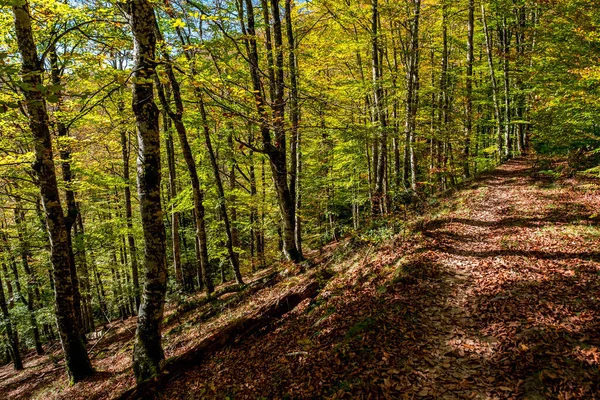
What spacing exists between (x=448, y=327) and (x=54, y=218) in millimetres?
8918

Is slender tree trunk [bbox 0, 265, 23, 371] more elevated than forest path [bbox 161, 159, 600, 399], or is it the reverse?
forest path [bbox 161, 159, 600, 399]

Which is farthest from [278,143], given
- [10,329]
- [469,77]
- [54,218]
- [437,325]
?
[10,329]

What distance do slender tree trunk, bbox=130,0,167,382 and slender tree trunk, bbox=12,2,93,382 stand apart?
3.58 metres

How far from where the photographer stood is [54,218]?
296 inches

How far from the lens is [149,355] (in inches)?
224

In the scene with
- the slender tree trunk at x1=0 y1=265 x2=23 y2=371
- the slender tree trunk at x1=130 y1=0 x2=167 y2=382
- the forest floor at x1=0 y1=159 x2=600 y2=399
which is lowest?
the slender tree trunk at x1=0 y1=265 x2=23 y2=371

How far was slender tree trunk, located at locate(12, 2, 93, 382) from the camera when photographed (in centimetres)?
681

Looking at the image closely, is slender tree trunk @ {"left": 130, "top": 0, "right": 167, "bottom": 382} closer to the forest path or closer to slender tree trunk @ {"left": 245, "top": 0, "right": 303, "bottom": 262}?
the forest path

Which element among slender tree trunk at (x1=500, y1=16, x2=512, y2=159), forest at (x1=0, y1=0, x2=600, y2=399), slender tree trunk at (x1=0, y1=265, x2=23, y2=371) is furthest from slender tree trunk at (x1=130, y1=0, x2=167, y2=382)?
slender tree trunk at (x1=500, y1=16, x2=512, y2=159)

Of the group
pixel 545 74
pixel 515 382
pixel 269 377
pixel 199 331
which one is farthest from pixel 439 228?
pixel 545 74

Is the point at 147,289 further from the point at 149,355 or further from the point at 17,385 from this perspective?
the point at 17,385

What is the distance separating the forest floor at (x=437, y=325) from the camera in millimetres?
4223

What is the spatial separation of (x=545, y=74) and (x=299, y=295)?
13.7 m

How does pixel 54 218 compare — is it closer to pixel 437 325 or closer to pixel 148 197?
pixel 148 197
